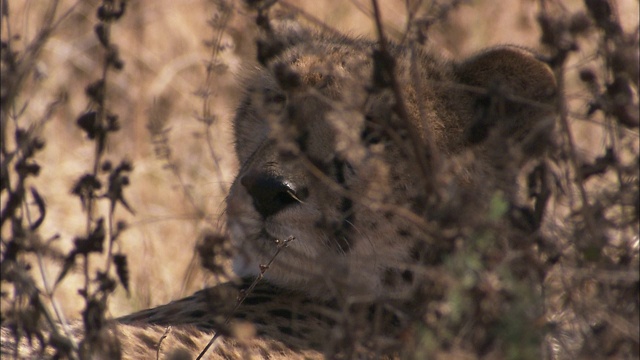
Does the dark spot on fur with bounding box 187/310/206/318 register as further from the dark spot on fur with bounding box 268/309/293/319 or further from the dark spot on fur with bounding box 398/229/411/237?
the dark spot on fur with bounding box 398/229/411/237

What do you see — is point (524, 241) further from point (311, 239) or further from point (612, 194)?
point (311, 239)

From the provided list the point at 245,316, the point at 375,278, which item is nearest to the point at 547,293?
the point at 375,278

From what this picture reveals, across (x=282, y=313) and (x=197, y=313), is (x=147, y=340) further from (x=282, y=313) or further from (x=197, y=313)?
(x=282, y=313)

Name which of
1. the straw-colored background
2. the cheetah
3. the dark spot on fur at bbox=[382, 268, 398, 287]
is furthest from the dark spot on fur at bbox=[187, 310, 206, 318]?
the straw-colored background

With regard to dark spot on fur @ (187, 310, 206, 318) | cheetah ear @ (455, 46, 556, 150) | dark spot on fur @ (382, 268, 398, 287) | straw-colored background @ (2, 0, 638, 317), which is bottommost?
straw-colored background @ (2, 0, 638, 317)

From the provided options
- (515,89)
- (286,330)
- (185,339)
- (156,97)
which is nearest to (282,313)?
(286,330)

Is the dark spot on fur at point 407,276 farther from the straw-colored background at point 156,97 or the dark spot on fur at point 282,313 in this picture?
the straw-colored background at point 156,97

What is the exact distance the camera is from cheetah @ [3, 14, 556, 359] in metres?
2.23

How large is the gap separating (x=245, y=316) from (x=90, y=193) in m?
0.58

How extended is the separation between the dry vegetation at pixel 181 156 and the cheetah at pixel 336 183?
Result: 12cm

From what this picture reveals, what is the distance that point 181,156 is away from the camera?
535cm

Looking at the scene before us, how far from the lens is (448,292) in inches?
69.5

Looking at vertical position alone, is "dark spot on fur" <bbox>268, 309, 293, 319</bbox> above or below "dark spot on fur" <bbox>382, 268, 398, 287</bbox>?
below

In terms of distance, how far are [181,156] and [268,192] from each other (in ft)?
9.53
